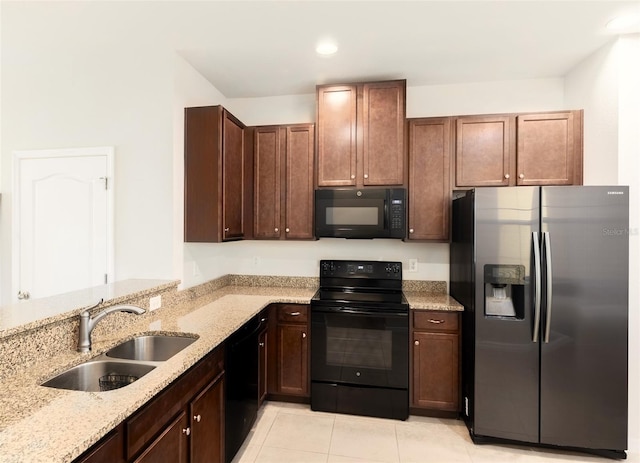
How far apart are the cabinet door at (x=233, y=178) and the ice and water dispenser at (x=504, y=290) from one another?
1940mm

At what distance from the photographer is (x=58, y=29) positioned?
2205mm

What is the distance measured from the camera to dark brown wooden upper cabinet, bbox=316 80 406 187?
275 centimetres

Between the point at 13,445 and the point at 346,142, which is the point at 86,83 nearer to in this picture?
the point at 346,142

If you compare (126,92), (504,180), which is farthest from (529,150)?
(126,92)

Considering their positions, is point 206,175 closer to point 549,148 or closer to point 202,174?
point 202,174

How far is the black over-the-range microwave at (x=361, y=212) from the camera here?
2721 mm

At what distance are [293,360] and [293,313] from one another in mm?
390

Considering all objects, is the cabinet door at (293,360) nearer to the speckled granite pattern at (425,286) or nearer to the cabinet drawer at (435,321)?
the cabinet drawer at (435,321)

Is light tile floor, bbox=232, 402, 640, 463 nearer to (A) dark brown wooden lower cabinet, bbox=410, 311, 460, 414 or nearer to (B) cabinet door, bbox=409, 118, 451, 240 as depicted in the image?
(A) dark brown wooden lower cabinet, bbox=410, 311, 460, 414

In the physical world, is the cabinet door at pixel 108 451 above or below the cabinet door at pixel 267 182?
below

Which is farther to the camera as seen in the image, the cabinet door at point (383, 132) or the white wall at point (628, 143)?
the cabinet door at point (383, 132)

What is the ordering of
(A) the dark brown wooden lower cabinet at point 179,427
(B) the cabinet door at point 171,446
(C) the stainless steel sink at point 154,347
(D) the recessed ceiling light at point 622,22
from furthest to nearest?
(D) the recessed ceiling light at point 622,22, (C) the stainless steel sink at point 154,347, (B) the cabinet door at point 171,446, (A) the dark brown wooden lower cabinet at point 179,427

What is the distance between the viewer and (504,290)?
232 cm

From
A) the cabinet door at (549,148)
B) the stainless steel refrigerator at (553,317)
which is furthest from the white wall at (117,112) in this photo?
the cabinet door at (549,148)
